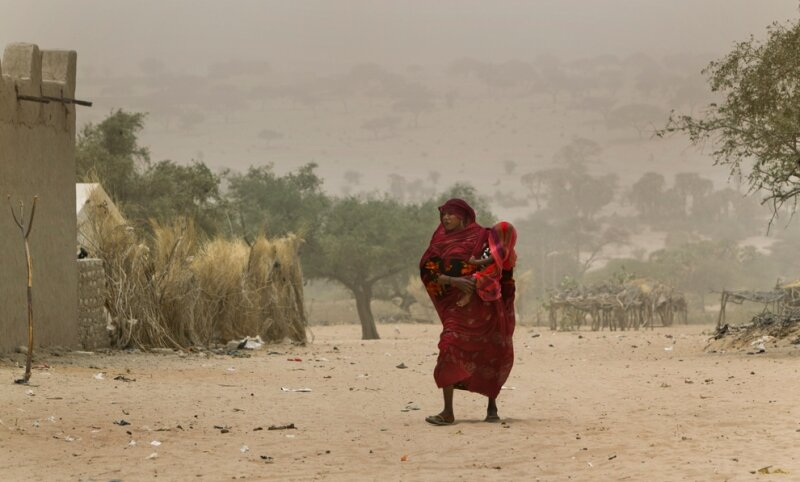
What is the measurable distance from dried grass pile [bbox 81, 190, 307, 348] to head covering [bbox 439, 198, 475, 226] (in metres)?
8.05

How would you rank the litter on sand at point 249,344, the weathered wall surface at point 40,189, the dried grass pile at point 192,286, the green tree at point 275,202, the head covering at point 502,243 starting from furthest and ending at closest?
the green tree at point 275,202 → the litter on sand at point 249,344 → the dried grass pile at point 192,286 → the weathered wall surface at point 40,189 → the head covering at point 502,243

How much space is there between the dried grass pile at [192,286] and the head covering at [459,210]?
26.4 ft

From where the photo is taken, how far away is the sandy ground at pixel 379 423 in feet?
25.8

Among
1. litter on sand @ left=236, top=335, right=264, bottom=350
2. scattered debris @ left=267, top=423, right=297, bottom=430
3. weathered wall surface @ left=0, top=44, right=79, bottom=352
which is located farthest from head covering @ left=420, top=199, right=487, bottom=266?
litter on sand @ left=236, top=335, right=264, bottom=350

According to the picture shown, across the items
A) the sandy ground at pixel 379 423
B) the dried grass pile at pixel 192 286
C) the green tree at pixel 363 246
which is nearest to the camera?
the sandy ground at pixel 379 423

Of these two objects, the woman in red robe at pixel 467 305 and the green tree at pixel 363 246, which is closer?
the woman in red robe at pixel 467 305

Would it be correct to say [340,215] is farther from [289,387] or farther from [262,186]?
[289,387]

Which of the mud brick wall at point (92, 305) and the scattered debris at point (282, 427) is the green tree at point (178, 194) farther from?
the scattered debris at point (282, 427)

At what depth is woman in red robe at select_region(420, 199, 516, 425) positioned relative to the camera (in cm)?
948

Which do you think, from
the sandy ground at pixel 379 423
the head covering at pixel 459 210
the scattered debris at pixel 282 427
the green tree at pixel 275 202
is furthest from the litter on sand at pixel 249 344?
the green tree at pixel 275 202

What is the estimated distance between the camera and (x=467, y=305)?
9.54m

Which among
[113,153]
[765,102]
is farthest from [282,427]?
[113,153]

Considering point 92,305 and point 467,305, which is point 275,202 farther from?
point 467,305

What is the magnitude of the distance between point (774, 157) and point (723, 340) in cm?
345
